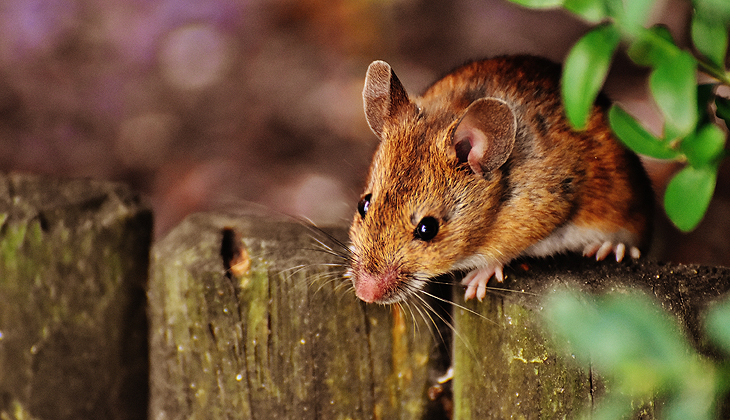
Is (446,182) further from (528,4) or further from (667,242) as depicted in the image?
(667,242)

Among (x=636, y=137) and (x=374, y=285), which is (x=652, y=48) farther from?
(x=374, y=285)

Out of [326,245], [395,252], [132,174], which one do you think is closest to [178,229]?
[326,245]

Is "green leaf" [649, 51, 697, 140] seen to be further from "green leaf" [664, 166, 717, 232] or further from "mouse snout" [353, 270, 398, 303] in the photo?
"mouse snout" [353, 270, 398, 303]

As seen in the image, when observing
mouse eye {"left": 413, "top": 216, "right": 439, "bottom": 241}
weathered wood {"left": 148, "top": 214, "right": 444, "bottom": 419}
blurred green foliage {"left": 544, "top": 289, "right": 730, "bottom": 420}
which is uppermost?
blurred green foliage {"left": 544, "top": 289, "right": 730, "bottom": 420}

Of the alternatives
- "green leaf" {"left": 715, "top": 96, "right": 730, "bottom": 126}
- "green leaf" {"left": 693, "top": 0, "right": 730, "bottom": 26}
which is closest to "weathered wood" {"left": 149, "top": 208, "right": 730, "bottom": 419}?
"green leaf" {"left": 715, "top": 96, "right": 730, "bottom": 126}

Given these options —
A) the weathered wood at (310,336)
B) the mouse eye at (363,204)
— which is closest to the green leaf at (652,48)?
the weathered wood at (310,336)

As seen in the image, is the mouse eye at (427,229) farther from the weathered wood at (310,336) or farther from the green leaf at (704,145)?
the green leaf at (704,145)
